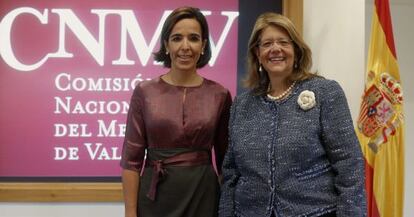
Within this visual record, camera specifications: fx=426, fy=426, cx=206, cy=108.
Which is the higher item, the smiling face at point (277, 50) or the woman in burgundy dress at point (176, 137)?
the smiling face at point (277, 50)

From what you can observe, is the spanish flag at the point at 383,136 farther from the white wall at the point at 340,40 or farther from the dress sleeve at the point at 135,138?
the dress sleeve at the point at 135,138

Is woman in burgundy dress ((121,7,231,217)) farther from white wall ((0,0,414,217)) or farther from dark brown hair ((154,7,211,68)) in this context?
white wall ((0,0,414,217))

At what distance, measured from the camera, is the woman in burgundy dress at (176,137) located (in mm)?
1472

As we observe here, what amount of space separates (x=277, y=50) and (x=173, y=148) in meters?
0.49

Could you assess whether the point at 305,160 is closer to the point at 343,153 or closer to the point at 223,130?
the point at 343,153

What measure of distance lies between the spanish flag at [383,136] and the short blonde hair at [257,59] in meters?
0.62

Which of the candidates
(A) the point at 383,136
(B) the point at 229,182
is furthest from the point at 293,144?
(A) the point at 383,136

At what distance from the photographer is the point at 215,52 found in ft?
7.90

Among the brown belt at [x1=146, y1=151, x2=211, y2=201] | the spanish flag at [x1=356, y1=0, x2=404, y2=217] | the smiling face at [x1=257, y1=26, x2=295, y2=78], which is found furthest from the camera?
the spanish flag at [x1=356, y1=0, x2=404, y2=217]

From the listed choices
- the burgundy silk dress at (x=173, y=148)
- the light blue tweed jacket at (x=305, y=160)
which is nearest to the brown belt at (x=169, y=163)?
the burgundy silk dress at (x=173, y=148)

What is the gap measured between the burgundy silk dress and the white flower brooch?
370 millimetres

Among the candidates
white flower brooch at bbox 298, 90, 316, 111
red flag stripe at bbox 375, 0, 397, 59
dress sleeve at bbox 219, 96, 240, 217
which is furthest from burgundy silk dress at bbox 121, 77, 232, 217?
red flag stripe at bbox 375, 0, 397, 59

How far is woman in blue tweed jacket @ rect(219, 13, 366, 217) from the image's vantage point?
118cm

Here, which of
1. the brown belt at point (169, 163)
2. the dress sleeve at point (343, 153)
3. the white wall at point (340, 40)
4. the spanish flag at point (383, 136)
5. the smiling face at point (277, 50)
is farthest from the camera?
the white wall at point (340, 40)
